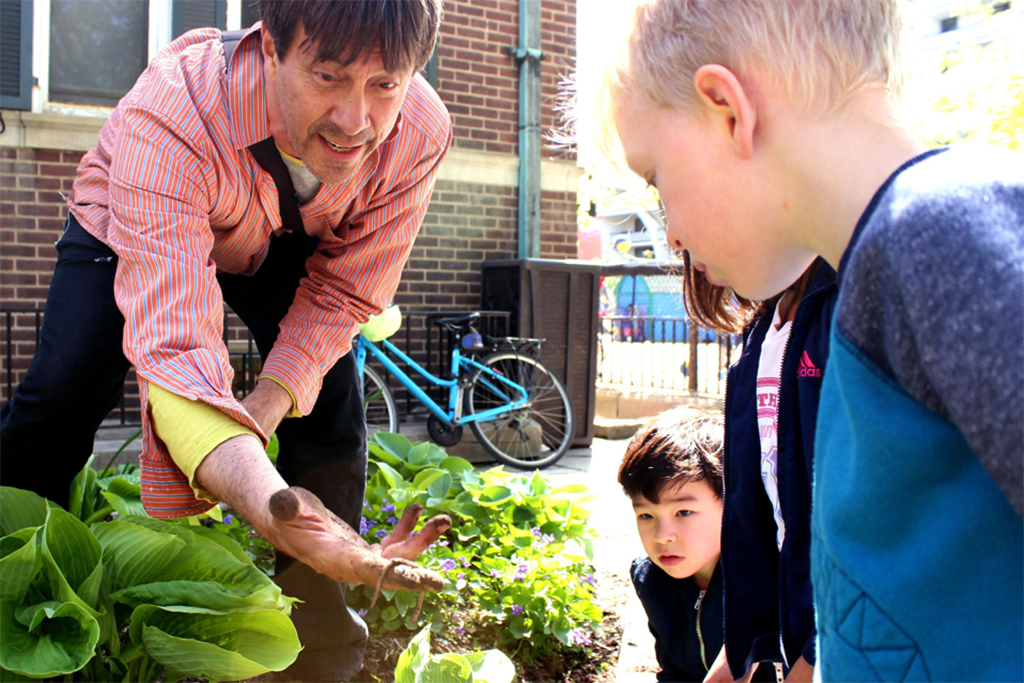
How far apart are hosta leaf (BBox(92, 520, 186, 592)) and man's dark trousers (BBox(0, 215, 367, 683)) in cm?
26

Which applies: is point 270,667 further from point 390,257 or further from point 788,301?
point 788,301

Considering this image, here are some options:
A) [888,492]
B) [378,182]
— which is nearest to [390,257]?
[378,182]

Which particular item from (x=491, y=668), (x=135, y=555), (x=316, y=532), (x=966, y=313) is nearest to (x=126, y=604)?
(x=135, y=555)

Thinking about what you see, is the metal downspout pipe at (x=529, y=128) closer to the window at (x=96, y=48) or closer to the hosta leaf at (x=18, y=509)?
the window at (x=96, y=48)

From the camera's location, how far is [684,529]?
2426 millimetres

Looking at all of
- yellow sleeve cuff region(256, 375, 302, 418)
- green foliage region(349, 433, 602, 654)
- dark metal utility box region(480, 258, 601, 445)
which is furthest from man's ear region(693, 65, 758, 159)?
dark metal utility box region(480, 258, 601, 445)

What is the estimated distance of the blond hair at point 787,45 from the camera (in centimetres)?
100

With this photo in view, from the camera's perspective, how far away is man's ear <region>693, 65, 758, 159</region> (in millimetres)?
1001

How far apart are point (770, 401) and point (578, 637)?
159cm

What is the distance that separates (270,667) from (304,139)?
1152mm

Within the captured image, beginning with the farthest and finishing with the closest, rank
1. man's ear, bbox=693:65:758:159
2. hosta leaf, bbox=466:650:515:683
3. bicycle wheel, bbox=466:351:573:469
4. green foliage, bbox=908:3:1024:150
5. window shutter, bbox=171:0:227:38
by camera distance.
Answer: green foliage, bbox=908:3:1024:150 → bicycle wheel, bbox=466:351:573:469 → window shutter, bbox=171:0:227:38 → hosta leaf, bbox=466:650:515:683 → man's ear, bbox=693:65:758:159

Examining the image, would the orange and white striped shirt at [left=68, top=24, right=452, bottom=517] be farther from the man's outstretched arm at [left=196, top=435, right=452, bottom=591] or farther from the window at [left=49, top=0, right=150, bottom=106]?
the window at [left=49, top=0, right=150, bottom=106]

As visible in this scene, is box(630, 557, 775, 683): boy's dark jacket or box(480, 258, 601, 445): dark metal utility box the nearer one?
box(630, 557, 775, 683): boy's dark jacket

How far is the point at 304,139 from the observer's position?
1991 millimetres
